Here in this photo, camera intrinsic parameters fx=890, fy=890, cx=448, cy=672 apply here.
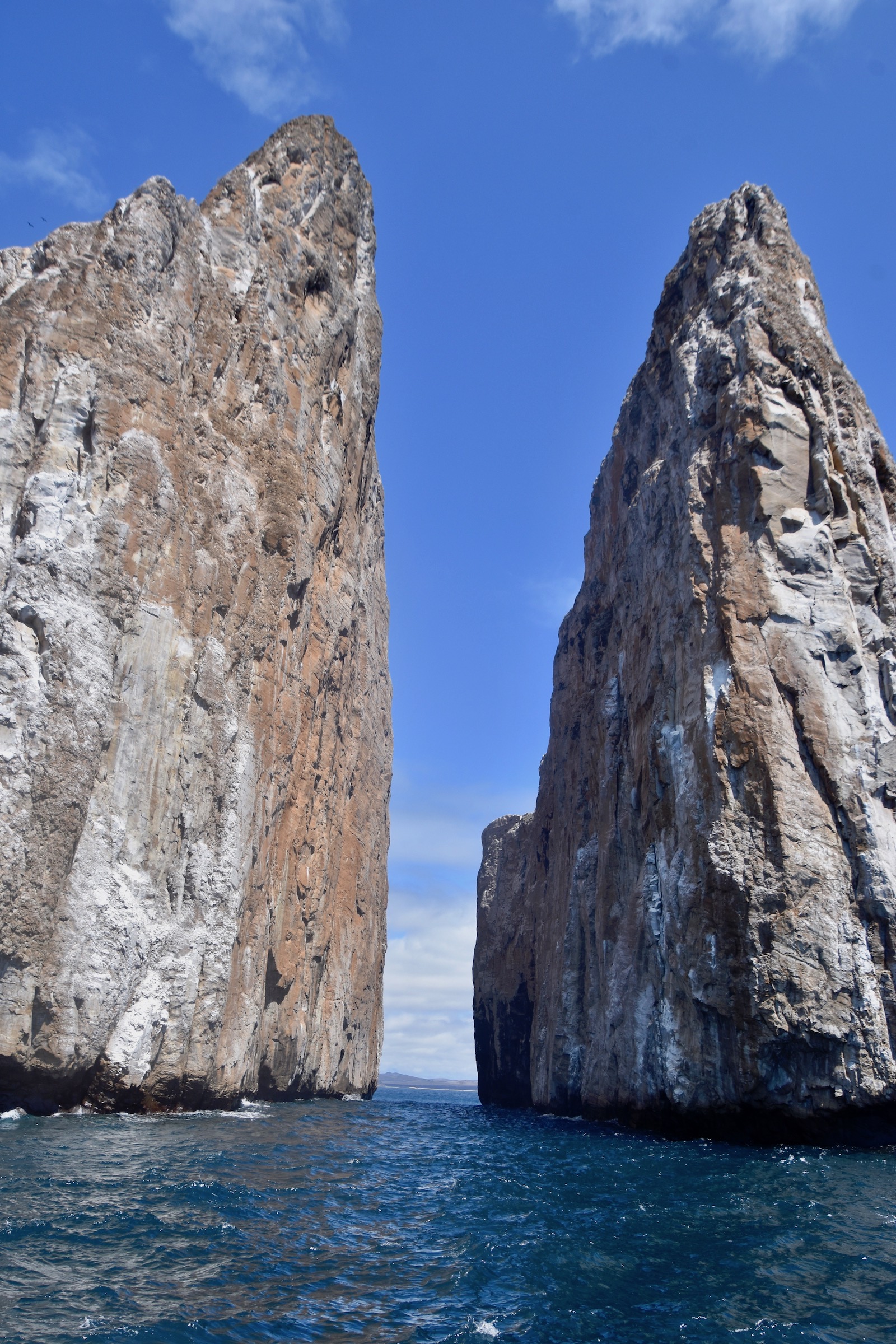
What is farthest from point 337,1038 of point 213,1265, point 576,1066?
point 213,1265

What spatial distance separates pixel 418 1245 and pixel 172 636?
16102 mm

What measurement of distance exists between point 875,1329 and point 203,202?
3337cm

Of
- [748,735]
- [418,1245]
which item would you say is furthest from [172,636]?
[418,1245]

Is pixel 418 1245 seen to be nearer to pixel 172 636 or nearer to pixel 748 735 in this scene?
pixel 748 735

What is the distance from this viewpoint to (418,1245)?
34.2 feet

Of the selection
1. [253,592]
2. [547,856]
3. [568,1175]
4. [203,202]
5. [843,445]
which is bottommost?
[568,1175]

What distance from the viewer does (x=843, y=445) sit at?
25984mm

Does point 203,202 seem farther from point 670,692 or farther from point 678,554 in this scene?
point 670,692

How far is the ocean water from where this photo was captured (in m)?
7.48

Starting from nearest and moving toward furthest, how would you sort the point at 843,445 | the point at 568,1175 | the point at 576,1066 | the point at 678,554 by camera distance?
the point at 568,1175, the point at 843,445, the point at 678,554, the point at 576,1066

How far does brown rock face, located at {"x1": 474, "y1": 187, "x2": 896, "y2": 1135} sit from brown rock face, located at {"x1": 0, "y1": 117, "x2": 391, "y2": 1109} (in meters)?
11.6

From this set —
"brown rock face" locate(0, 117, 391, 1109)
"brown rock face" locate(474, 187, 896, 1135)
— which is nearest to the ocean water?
"brown rock face" locate(0, 117, 391, 1109)

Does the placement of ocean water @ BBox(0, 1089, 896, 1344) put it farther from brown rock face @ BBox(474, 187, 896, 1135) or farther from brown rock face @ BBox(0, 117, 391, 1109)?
brown rock face @ BBox(474, 187, 896, 1135)

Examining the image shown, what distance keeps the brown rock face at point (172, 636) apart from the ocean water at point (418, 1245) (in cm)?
362
